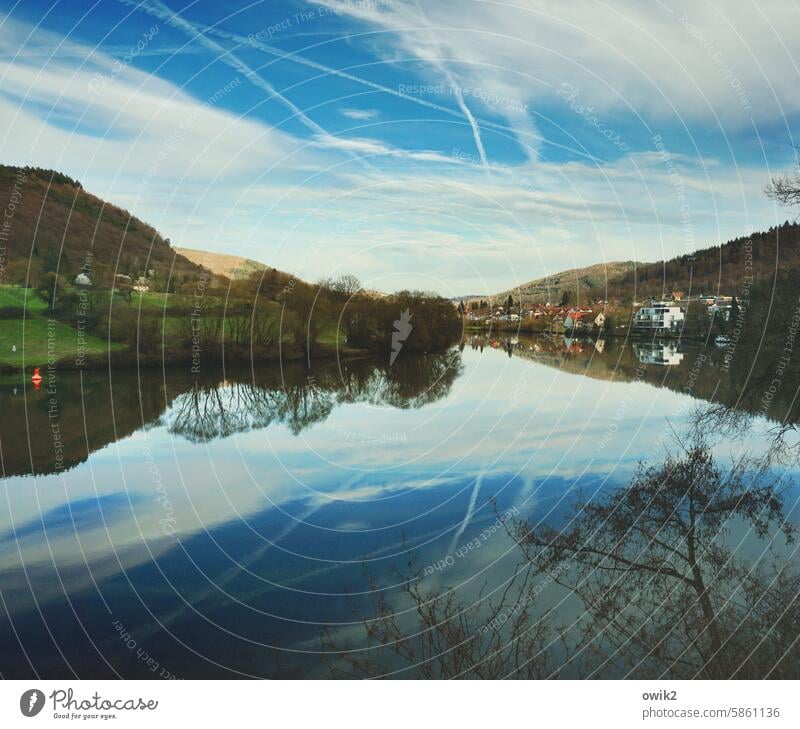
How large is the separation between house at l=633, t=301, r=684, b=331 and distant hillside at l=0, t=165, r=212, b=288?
60363 mm

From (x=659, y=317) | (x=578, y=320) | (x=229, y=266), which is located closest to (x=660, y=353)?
(x=659, y=317)

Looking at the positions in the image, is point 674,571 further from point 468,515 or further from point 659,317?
point 659,317

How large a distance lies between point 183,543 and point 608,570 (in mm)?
9660

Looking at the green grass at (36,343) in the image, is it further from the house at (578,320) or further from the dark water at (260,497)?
the house at (578,320)

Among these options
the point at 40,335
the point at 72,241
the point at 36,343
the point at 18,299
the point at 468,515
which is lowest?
the point at 468,515

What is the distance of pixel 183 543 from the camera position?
17.0 meters

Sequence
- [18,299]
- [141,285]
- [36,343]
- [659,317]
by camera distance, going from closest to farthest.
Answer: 1. [141,285]
2. [18,299]
3. [36,343]
4. [659,317]

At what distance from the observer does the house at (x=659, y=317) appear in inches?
3541

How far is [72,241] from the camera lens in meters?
55.2

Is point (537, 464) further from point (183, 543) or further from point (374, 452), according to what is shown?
point (183, 543)

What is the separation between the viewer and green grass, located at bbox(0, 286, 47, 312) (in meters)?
50.8

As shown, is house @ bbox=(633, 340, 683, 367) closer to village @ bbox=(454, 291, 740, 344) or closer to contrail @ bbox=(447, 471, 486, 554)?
village @ bbox=(454, 291, 740, 344)

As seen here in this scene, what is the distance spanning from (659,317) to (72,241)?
230ft

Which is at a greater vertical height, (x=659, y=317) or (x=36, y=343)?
(x=659, y=317)
